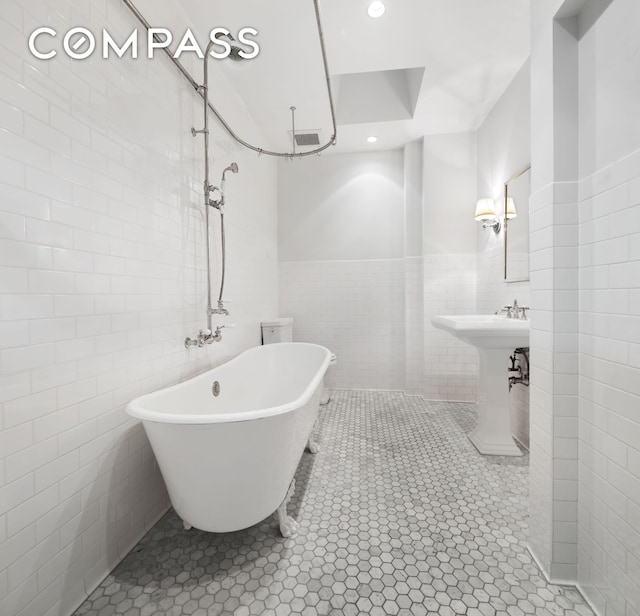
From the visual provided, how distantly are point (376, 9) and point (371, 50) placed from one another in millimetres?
→ 342

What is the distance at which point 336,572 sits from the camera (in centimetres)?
127

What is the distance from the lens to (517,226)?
2488 mm

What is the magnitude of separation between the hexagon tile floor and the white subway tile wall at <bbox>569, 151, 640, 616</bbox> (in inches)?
8.6

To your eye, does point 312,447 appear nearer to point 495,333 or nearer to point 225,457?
point 225,457

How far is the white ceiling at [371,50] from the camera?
1870 millimetres

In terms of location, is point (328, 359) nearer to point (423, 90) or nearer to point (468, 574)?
point (468, 574)

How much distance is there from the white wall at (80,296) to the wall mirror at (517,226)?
7.81 feet

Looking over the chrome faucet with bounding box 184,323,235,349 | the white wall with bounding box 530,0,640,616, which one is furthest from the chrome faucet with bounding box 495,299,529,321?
the chrome faucet with bounding box 184,323,235,349

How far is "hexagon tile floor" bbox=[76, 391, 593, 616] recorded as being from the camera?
1137mm

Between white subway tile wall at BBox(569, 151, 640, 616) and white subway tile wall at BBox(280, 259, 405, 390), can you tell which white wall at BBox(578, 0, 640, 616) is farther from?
white subway tile wall at BBox(280, 259, 405, 390)

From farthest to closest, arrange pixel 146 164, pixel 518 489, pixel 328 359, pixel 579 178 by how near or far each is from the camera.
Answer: pixel 328 359 < pixel 518 489 < pixel 146 164 < pixel 579 178

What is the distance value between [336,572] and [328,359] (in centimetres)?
120

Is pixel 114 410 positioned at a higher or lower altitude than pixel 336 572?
higher

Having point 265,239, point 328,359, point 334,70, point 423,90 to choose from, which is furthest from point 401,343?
point 334,70
